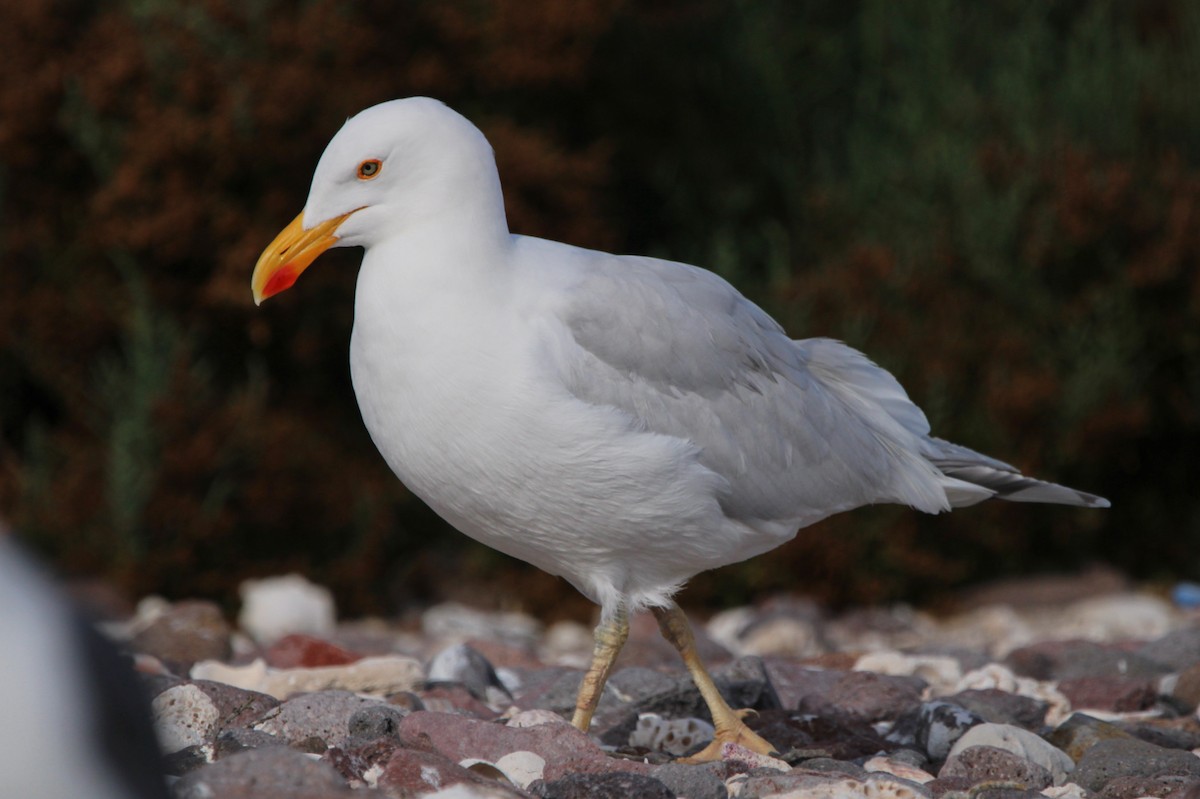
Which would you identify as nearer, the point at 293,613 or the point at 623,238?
the point at 293,613

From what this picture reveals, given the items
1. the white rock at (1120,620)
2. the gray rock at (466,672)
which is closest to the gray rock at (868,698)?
the gray rock at (466,672)

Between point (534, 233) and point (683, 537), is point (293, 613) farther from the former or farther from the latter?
point (683, 537)

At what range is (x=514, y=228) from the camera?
28.2 ft

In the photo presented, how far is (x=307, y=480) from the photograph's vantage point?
28.5 ft

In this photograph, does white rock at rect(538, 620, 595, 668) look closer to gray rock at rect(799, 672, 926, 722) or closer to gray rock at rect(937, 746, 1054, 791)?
gray rock at rect(799, 672, 926, 722)

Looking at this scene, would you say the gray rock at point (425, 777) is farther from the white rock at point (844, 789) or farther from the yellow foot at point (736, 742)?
the yellow foot at point (736, 742)

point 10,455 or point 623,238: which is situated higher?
point 623,238

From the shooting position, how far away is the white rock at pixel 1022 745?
3.96 meters

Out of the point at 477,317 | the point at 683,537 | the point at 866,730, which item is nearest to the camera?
the point at 477,317

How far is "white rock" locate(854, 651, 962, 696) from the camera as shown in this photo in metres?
5.43

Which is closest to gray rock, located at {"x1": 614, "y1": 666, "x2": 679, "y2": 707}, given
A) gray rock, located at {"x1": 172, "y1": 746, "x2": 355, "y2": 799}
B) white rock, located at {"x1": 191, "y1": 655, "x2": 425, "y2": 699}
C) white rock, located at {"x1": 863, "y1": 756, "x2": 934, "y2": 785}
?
white rock, located at {"x1": 191, "y1": 655, "x2": 425, "y2": 699}

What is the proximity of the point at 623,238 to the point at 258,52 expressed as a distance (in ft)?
9.31

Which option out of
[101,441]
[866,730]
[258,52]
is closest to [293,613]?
[101,441]

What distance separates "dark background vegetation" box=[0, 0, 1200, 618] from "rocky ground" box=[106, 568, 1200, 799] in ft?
4.64
